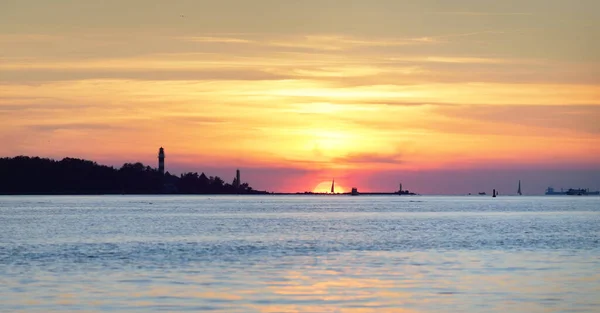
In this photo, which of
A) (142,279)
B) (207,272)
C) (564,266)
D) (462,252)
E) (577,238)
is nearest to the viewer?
(142,279)

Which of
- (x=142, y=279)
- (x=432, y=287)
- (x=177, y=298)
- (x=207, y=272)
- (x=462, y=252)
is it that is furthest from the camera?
(x=462, y=252)

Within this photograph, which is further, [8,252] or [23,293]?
[8,252]

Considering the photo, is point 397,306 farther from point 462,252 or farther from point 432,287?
point 462,252

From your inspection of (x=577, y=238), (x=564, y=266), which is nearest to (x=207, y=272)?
(x=564, y=266)

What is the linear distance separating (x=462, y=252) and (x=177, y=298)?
27.1 meters

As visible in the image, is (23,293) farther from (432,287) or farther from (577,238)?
(577,238)

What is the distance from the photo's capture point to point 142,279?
137 feet

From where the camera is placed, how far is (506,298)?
A: 35.4 metres

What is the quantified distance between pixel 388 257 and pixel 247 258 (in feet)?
24.5

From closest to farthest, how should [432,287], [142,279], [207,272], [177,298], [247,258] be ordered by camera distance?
[177,298], [432,287], [142,279], [207,272], [247,258]

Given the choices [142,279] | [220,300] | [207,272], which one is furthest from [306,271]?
[220,300]

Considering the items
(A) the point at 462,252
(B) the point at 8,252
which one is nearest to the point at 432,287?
(A) the point at 462,252

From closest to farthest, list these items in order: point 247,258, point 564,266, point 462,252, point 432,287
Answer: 1. point 432,287
2. point 564,266
3. point 247,258
4. point 462,252

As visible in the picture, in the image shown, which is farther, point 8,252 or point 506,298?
point 8,252
